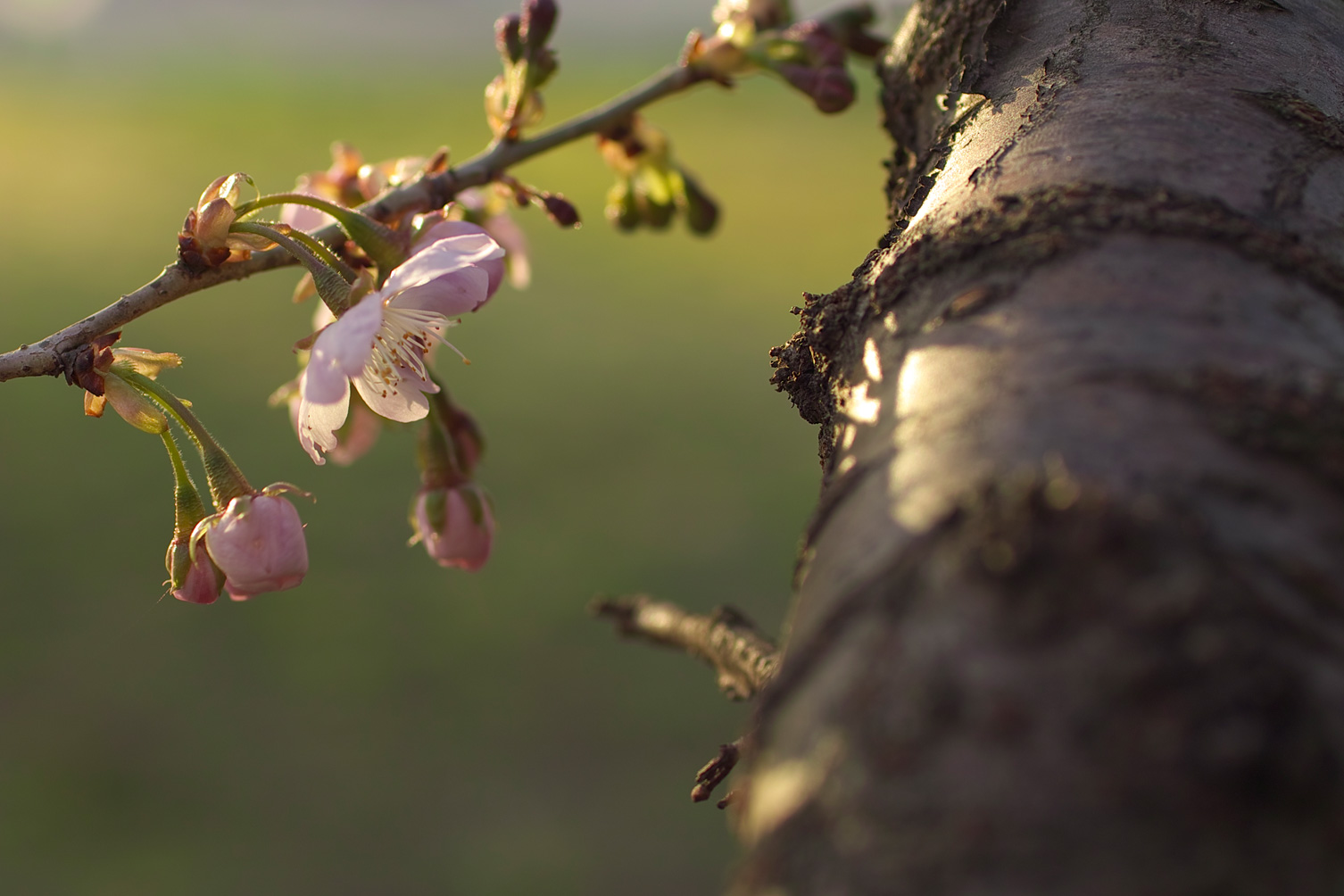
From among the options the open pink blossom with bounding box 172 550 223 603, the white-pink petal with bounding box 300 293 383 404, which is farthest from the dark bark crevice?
the open pink blossom with bounding box 172 550 223 603

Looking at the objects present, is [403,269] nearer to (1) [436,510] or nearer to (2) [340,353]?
(2) [340,353]

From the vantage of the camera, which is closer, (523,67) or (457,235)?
(457,235)

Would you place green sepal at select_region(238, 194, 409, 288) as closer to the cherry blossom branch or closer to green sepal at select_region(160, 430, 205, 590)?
the cherry blossom branch

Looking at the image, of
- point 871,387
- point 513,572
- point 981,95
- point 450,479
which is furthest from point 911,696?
point 513,572

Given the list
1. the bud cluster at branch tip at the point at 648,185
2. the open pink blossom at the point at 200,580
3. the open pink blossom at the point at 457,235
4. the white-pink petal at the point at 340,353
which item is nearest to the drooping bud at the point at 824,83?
the bud cluster at branch tip at the point at 648,185

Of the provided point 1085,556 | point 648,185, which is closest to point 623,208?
point 648,185

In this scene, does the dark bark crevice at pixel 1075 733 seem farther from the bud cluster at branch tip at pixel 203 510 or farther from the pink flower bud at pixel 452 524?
the pink flower bud at pixel 452 524
